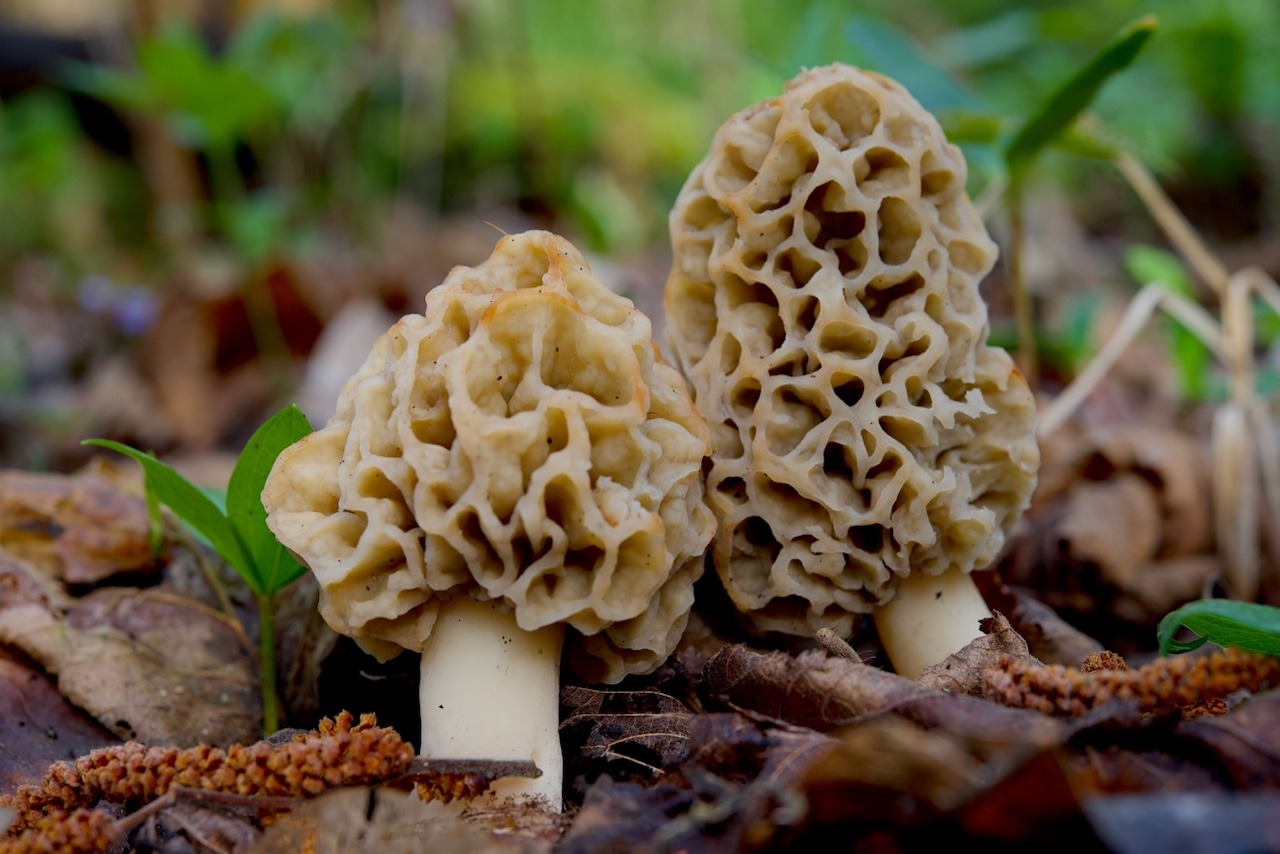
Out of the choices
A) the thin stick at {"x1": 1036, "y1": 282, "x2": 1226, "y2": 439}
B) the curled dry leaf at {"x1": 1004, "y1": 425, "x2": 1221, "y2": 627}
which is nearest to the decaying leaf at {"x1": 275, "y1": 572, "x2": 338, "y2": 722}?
the curled dry leaf at {"x1": 1004, "y1": 425, "x2": 1221, "y2": 627}

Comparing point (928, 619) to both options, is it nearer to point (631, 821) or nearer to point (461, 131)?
point (631, 821)

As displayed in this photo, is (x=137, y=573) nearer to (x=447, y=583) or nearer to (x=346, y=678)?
(x=346, y=678)

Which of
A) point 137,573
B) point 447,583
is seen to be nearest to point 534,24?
point 137,573

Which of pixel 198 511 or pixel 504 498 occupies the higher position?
pixel 504 498

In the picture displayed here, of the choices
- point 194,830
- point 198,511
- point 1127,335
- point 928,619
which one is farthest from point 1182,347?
point 194,830

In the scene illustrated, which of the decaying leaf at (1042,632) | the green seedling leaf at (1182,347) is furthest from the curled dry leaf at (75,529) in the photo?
the green seedling leaf at (1182,347)
